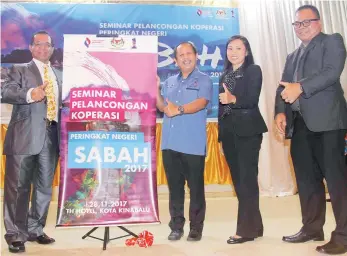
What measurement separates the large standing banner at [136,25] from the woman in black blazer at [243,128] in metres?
1.91

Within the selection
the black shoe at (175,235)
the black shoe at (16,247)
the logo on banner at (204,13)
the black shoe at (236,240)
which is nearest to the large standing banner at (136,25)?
the logo on banner at (204,13)

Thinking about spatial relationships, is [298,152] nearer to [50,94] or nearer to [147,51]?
[147,51]

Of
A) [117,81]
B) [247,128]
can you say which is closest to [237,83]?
[247,128]

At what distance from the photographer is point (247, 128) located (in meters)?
2.36

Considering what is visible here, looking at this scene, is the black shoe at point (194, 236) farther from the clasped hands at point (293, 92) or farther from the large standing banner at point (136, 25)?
the large standing banner at point (136, 25)

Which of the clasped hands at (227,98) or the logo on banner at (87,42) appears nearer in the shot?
the logo on banner at (87,42)

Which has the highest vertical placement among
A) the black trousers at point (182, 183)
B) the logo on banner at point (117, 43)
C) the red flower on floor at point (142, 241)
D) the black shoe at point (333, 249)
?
the logo on banner at point (117, 43)

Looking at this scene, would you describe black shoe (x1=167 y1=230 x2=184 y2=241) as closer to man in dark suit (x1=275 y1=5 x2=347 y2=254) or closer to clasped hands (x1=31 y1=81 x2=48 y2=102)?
man in dark suit (x1=275 y1=5 x2=347 y2=254)

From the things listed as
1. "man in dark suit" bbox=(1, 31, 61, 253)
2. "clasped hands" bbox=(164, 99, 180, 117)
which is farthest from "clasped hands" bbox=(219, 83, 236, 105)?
"man in dark suit" bbox=(1, 31, 61, 253)

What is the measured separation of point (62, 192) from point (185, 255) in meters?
0.80

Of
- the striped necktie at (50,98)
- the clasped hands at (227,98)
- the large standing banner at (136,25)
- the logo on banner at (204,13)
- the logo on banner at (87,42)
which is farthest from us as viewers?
the logo on banner at (204,13)

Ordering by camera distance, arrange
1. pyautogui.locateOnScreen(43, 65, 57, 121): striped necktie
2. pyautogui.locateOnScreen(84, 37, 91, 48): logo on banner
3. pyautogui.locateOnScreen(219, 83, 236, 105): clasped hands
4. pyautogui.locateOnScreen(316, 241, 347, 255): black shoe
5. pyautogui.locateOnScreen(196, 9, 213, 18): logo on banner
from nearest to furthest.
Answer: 1. pyautogui.locateOnScreen(316, 241, 347, 255): black shoe
2. pyautogui.locateOnScreen(84, 37, 91, 48): logo on banner
3. pyautogui.locateOnScreen(219, 83, 236, 105): clasped hands
4. pyautogui.locateOnScreen(43, 65, 57, 121): striped necktie
5. pyautogui.locateOnScreen(196, 9, 213, 18): logo on banner

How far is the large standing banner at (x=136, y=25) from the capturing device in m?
4.30

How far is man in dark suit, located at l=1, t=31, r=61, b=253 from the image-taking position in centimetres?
234
